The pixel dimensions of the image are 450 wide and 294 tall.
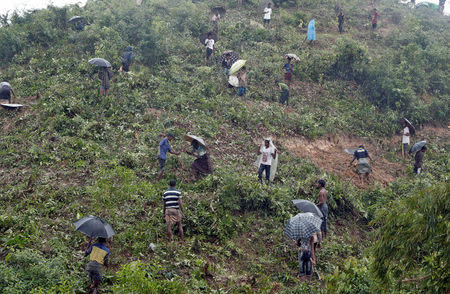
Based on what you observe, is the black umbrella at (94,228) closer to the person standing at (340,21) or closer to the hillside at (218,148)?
the hillside at (218,148)

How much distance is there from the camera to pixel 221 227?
9711 mm

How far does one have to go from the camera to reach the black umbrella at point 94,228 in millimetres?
7309

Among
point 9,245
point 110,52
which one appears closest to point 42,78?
point 110,52

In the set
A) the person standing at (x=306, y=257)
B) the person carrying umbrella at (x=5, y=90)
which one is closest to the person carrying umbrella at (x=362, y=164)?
the person standing at (x=306, y=257)

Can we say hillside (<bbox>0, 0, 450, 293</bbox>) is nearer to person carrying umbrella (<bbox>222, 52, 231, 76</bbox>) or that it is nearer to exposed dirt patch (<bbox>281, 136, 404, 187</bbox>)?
exposed dirt patch (<bbox>281, 136, 404, 187</bbox>)

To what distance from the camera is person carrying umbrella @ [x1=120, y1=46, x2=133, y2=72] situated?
54.5ft

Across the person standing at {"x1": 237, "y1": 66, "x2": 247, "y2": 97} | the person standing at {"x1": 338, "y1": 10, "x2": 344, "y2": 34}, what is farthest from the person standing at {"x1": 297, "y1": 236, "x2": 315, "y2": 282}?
the person standing at {"x1": 338, "y1": 10, "x2": 344, "y2": 34}

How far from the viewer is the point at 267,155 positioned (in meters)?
11.5

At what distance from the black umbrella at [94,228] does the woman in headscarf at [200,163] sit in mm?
4155

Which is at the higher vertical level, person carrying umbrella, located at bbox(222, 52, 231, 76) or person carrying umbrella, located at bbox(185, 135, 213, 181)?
person carrying umbrella, located at bbox(222, 52, 231, 76)

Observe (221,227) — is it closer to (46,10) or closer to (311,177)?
(311,177)

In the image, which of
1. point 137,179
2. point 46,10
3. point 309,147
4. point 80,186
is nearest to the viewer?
point 80,186

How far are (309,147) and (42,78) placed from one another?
10.0 m

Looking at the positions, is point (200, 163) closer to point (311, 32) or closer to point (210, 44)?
point (210, 44)
